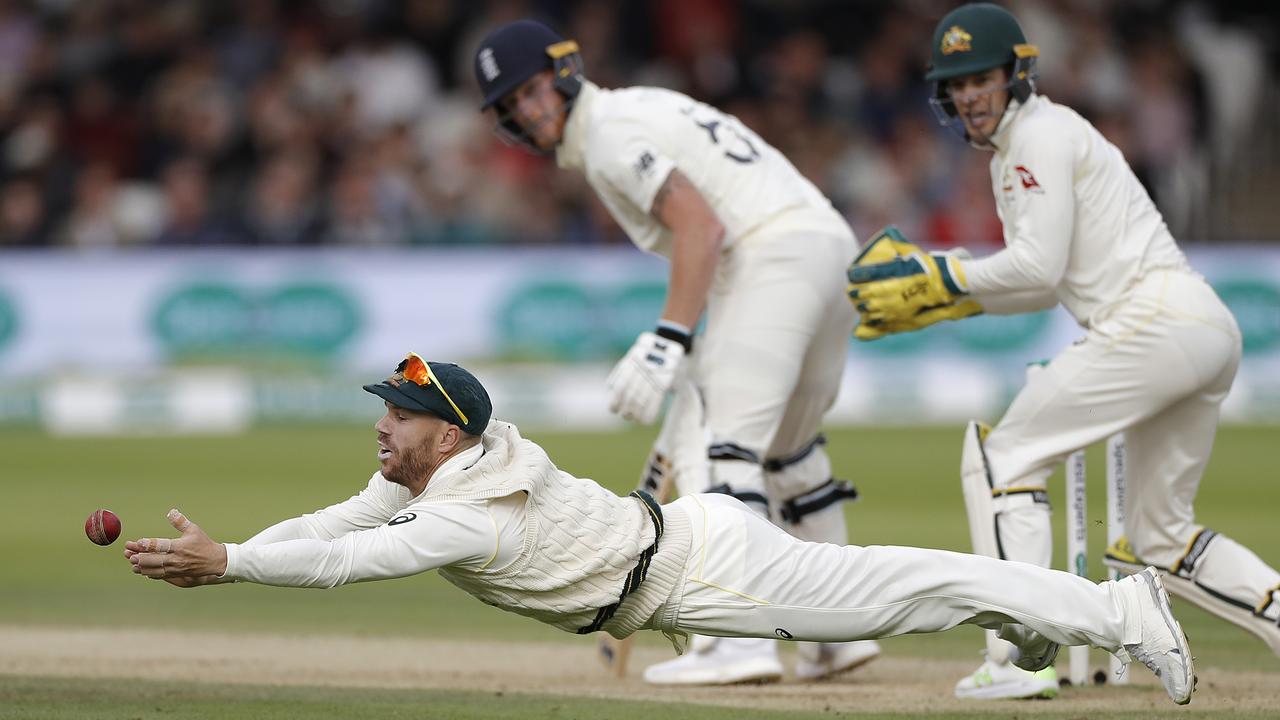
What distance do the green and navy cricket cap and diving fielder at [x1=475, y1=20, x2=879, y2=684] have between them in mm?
1303

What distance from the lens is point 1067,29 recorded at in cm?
1675

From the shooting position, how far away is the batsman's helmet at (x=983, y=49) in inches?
215

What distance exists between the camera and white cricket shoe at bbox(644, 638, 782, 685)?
5812 mm

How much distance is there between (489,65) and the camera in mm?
5973

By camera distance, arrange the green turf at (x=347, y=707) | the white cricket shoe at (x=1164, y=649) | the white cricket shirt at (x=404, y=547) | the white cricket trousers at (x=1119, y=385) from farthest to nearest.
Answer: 1. the white cricket trousers at (x=1119, y=385)
2. the green turf at (x=347, y=707)
3. the white cricket shoe at (x=1164, y=649)
4. the white cricket shirt at (x=404, y=547)

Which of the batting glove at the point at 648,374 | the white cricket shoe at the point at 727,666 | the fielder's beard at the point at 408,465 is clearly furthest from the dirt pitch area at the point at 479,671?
the fielder's beard at the point at 408,465

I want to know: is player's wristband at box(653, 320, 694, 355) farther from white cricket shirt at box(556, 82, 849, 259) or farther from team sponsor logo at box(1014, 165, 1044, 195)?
team sponsor logo at box(1014, 165, 1044, 195)

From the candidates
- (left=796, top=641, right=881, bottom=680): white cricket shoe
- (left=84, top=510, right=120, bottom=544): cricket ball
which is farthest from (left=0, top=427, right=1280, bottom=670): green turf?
(left=84, top=510, right=120, bottom=544): cricket ball

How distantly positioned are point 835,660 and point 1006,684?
2.63 feet

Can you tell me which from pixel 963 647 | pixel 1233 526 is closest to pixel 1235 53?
pixel 1233 526

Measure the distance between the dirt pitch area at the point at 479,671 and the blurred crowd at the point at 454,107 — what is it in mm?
8134

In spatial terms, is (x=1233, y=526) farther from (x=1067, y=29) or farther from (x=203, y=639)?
(x=1067, y=29)

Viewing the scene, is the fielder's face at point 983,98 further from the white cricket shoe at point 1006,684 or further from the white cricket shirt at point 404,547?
the white cricket shirt at point 404,547

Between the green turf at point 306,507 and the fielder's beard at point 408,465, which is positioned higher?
the fielder's beard at point 408,465
